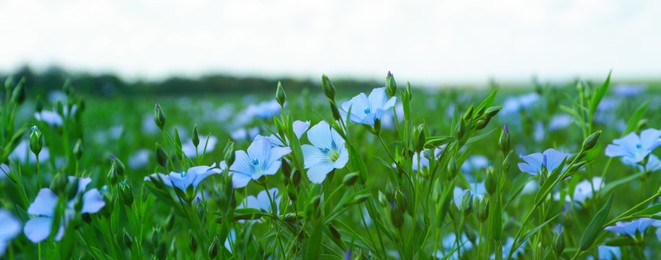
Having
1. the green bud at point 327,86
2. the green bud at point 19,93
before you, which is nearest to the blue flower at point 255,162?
the green bud at point 327,86

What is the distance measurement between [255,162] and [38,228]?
0.94 feet

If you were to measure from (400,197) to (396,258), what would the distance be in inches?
20.8

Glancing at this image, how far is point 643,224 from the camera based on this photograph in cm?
100

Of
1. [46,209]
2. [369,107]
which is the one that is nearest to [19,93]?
[46,209]

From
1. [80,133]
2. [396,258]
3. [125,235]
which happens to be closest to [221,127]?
[80,133]

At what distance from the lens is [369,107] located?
848 mm

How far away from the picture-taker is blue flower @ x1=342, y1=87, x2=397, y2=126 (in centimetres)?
84

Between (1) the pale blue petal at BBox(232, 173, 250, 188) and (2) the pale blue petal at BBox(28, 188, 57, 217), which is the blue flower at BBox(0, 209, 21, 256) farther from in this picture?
(1) the pale blue petal at BBox(232, 173, 250, 188)

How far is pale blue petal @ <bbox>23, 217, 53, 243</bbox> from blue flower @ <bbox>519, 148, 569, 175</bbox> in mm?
658

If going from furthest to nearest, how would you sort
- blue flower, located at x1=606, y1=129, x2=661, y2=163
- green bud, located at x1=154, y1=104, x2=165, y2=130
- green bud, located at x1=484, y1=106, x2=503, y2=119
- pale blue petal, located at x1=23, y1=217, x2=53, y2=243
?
1. blue flower, located at x1=606, y1=129, x2=661, y2=163
2. green bud, located at x1=154, y1=104, x2=165, y2=130
3. green bud, located at x1=484, y1=106, x2=503, y2=119
4. pale blue petal, located at x1=23, y1=217, x2=53, y2=243

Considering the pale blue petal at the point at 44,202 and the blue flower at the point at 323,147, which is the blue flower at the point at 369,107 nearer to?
the blue flower at the point at 323,147

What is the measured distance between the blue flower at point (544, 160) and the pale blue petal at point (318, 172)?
299 millimetres

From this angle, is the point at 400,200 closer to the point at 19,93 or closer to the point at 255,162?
the point at 255,162

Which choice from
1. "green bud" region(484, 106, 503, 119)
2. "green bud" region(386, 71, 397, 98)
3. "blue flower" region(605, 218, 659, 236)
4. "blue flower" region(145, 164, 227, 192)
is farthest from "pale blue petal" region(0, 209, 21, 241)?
"blue flower" region(605, 218, 659, 236)
